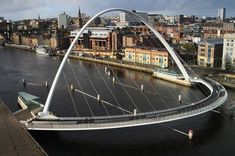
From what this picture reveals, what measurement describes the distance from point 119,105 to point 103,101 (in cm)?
190

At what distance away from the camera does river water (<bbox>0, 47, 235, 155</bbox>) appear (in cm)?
1761

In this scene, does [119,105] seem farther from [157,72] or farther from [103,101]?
[157,72]

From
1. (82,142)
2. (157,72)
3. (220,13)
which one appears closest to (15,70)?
Result: (157,72)

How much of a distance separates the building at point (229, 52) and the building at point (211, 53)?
154cm

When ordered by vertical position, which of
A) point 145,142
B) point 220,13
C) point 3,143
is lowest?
point 145,142

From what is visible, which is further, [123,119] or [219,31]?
[219,31]

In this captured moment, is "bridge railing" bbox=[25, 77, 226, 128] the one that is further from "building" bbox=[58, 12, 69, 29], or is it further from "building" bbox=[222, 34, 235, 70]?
"building" bbox=[58, 12, 69, 29]

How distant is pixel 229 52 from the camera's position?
38562 mm

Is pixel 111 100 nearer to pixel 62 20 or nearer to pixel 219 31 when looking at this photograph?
→ pixel 219 31

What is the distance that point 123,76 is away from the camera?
4056cm

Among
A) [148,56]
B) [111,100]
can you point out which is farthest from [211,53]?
[111,100]

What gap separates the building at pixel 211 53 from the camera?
40219 mm

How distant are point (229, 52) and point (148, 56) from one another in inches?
479

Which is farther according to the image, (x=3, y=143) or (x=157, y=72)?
(x=157, y=72)
